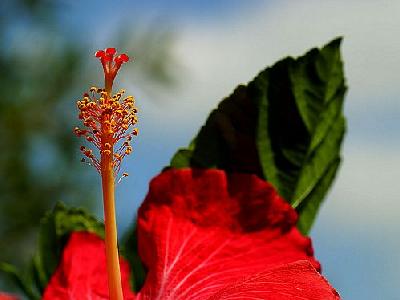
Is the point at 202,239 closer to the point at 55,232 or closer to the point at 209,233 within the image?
the point at 209,233

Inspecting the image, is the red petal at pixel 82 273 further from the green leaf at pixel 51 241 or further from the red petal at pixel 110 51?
the red petal at pixel 110 51

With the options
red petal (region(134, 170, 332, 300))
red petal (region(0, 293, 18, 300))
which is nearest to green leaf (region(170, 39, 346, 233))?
red petal (region(134, 170, 332, 300))

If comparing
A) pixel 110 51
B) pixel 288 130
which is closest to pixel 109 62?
pixel 110 51

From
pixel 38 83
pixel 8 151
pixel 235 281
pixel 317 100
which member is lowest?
pixel 235 281

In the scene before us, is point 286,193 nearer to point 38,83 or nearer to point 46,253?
point 46,253

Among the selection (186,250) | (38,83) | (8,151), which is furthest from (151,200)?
(38,83)

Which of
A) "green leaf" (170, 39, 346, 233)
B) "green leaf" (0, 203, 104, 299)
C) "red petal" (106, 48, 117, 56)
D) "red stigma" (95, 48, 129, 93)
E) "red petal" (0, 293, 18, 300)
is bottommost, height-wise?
"red petal" (0, 293, 18, 300)

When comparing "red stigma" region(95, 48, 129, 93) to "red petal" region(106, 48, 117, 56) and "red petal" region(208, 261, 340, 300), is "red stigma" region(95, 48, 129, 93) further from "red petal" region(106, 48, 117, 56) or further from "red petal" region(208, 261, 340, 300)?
"red petal" region(208, 261, 340, 300)
